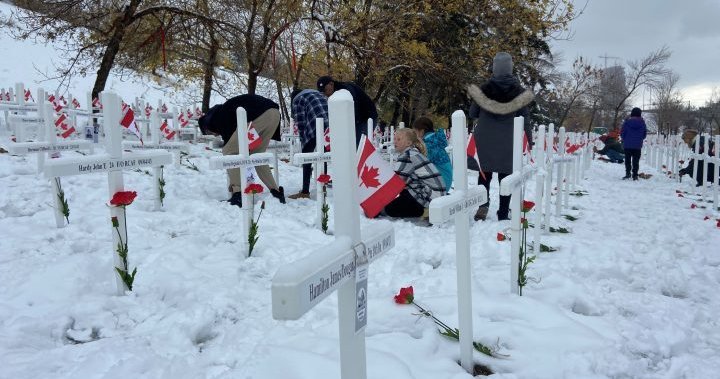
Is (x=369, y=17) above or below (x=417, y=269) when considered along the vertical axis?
above

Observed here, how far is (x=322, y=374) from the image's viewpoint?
2.24 meters

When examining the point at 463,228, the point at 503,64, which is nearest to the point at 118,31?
the point at 503,64

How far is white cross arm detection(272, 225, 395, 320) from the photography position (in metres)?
1.15

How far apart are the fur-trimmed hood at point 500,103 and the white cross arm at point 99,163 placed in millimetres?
3486

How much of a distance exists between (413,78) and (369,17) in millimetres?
3564

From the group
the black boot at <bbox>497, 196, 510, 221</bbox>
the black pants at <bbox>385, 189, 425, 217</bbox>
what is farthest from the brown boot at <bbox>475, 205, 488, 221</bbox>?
the black pants at <bbox>385, 189, 425, 217</bbox>

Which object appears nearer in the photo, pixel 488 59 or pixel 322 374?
pixel 322 374

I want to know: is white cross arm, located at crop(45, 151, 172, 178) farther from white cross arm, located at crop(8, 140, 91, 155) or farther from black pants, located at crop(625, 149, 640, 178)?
black pants, located at crop(625, 149, 640, 178)

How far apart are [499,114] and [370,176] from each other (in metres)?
3.85

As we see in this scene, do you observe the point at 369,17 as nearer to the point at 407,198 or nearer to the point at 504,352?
the point at 407,198

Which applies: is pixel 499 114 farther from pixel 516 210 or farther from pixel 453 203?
pixel 453 203

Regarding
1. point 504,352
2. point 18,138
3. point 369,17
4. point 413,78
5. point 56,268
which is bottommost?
point 504,352

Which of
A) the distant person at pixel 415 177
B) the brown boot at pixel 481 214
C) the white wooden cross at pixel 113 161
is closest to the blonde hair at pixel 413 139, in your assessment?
the distant person at pixel 415 177

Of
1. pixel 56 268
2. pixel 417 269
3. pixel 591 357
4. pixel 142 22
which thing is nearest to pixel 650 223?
pixel 417 269
